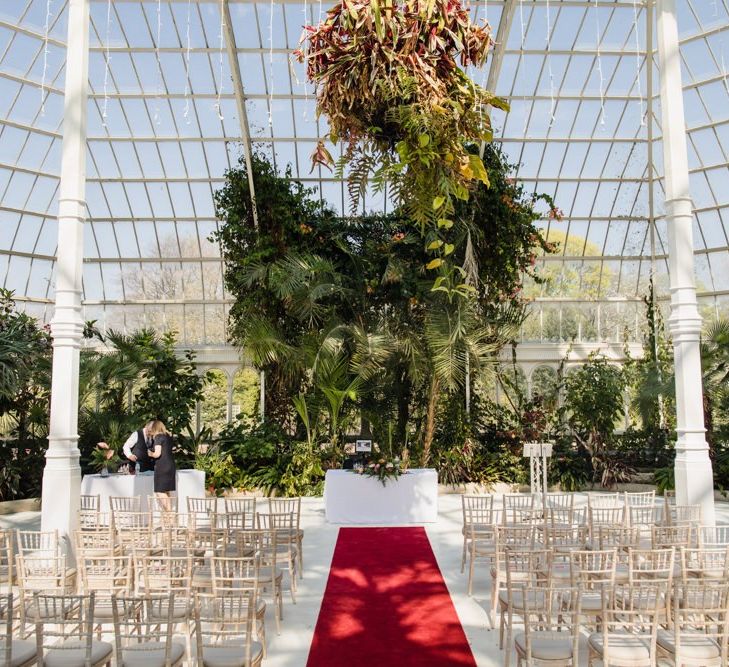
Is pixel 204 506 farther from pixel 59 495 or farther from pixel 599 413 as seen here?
pixel 599 413

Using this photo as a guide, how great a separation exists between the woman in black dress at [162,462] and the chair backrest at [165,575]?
2.69 meters

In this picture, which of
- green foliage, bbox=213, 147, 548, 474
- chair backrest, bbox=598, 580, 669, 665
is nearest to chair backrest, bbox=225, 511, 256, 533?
chair backrest, bbox=598, 580, 669, 665

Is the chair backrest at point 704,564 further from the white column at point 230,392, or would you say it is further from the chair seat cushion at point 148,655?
the white column at point 230,392

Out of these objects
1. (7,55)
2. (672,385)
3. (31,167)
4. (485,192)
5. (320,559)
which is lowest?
(320,559)

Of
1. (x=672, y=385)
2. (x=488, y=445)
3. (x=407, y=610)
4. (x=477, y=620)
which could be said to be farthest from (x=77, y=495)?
(x=672, y=385)

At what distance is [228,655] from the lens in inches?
155

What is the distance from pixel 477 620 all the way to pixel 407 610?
56 centimetres

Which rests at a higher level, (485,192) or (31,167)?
(31,167)

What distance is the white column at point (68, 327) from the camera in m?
6.62

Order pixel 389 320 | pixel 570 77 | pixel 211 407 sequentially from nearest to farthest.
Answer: pixel 389 320, pixel 570 77, pixel 211 407

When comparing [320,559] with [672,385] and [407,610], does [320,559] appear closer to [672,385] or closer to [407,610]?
[407,610]

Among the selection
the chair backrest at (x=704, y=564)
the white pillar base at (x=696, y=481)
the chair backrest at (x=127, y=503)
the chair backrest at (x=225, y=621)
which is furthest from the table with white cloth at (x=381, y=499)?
the chair backrest at (x=225, y=621)

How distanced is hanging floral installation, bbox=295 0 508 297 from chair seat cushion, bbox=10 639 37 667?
122 inches

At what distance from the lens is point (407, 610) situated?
5867mm
